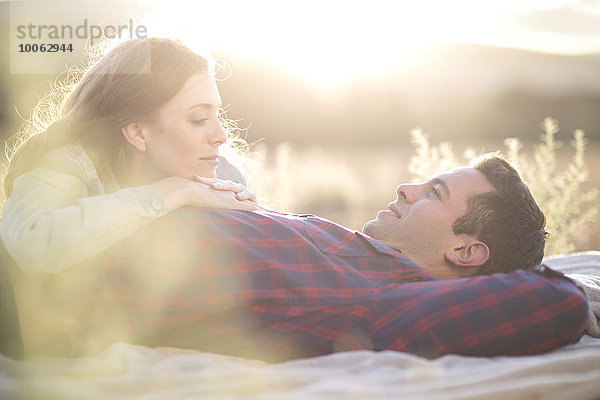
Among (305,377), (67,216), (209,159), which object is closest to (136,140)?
(209,159)

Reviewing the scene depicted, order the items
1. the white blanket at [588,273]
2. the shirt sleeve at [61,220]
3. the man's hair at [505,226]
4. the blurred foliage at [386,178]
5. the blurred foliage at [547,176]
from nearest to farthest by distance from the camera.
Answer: the shirt sleeve at [61,220] < the white blanket at [588,273] < the man's hair at [505,226] < the blurred foliage at [547,176] < the blurred foliage at [386,178]

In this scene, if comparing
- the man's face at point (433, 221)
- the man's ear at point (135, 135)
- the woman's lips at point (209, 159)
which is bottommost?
the man's face at point (433, 221)

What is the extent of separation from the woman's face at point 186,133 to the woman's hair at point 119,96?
1.7 inches

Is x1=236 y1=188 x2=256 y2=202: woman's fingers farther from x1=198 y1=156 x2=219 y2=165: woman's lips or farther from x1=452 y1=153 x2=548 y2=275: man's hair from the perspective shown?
x1=452 y1=153 x2=548 y2=275: man's hair

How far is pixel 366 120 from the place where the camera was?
779 inches

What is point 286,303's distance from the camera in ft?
7.02

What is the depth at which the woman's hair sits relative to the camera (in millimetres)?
2479

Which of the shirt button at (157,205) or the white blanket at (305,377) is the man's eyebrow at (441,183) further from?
the shirt button at (157,205)

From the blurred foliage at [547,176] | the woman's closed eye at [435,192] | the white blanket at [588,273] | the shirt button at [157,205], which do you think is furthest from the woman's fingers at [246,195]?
the blurred foliage at [547,176]

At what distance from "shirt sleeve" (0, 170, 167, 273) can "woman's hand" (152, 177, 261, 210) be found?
0.22 feet

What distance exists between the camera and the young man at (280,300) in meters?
2.03

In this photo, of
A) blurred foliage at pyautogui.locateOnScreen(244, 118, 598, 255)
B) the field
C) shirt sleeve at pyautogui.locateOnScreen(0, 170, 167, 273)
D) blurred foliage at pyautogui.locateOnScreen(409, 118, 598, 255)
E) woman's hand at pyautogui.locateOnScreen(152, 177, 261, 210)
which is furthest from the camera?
the field

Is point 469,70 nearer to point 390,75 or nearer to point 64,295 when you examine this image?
point 390,75

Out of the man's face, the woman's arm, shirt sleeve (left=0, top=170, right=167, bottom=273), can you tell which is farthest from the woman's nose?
the man's face
